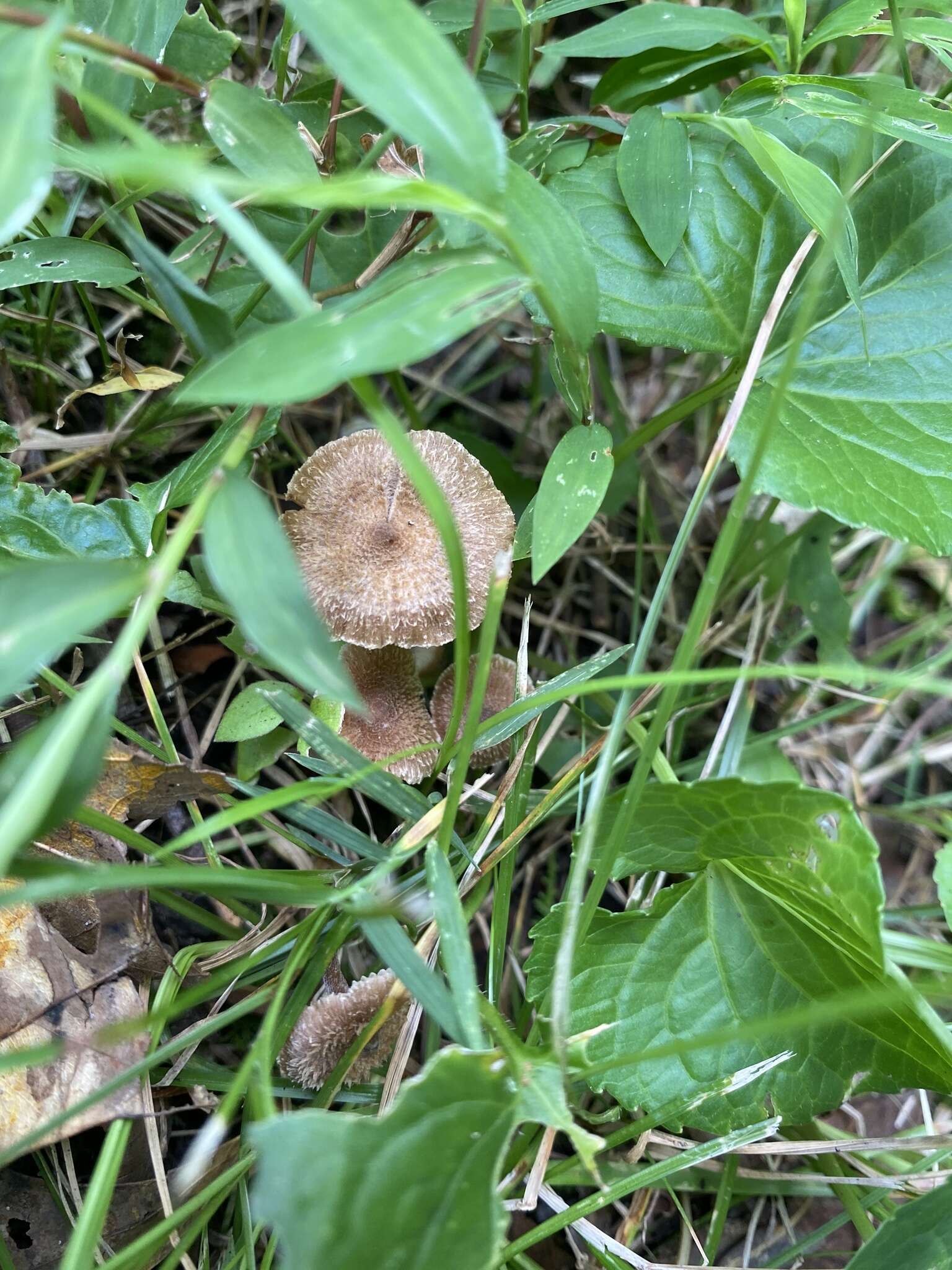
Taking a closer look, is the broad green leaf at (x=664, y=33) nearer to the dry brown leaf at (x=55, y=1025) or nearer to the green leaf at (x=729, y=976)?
the green leaf at (x=729, y=976)

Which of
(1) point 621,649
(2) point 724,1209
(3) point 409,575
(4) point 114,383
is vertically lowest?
(2) point 724,1209

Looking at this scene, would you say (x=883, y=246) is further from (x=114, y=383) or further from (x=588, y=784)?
(x=114, y=383)

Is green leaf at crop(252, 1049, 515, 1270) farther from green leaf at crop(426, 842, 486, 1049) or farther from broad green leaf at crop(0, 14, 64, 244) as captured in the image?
broad green leaf at crop(0, 14, 64, 244)

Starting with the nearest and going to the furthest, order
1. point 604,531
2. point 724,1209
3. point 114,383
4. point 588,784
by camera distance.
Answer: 1. point 724,1209
2. point 114,383
3. point 588,784
4. point 604,531

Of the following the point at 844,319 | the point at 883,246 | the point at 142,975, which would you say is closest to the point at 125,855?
the point at 142,975

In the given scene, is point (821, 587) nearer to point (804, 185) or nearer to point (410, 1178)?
point (804, 185)

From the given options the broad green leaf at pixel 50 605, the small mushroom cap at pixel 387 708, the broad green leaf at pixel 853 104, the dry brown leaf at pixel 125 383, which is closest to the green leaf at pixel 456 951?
the small mushroom cap at pixel 387 708
